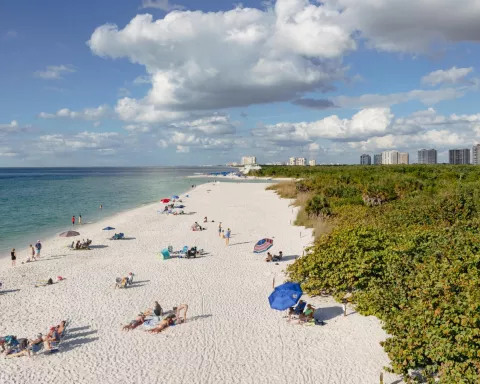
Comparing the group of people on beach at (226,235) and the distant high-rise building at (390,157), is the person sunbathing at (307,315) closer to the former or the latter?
the group of people on beach at (226,235)

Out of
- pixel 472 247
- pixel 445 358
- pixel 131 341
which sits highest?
pixel 472 247

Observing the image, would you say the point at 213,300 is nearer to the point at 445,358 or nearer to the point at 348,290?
the point at 348,290

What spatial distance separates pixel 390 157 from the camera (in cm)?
18862

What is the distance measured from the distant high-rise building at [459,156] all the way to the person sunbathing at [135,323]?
168 m

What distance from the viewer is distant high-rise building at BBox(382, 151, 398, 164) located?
18500cm

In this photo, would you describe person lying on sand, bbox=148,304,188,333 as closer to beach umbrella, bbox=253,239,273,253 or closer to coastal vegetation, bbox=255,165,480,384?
coastal vegetation, bbox=255,165,480,384

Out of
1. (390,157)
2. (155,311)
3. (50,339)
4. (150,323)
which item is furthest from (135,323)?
(390,157)

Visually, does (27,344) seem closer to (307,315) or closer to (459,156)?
(307,315)

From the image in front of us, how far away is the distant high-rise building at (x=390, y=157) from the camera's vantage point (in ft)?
607

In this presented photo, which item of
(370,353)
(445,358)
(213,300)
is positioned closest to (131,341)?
(213,300)

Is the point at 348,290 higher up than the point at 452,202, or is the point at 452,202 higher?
the point at 452,202

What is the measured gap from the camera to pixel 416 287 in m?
10.8

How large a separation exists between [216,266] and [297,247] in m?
5.84

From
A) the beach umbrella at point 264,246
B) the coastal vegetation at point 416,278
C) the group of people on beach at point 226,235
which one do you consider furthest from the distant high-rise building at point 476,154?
the beach umbrella at point 264,246
